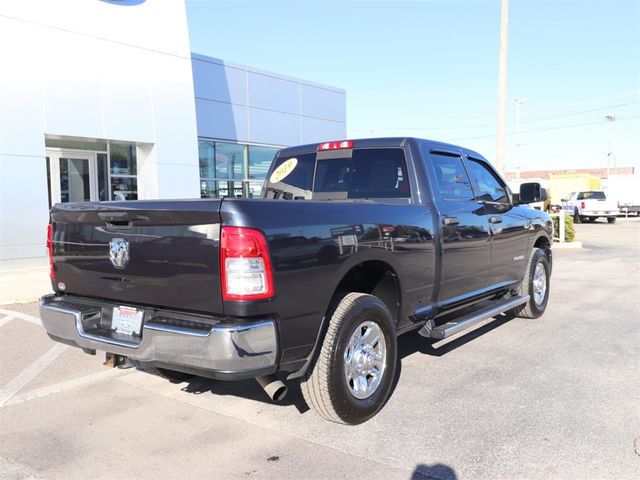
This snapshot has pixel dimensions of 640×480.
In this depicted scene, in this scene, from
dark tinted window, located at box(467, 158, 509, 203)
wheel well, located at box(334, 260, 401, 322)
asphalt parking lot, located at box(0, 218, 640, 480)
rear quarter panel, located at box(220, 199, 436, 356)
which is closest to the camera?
rear quarter panel, located at box(220, 199, 436, 356)

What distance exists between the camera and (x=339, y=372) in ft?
11.7

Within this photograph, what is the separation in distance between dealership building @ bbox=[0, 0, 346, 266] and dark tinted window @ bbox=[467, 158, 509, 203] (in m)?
9.10

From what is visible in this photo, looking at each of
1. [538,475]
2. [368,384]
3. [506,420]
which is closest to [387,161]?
[368,384]

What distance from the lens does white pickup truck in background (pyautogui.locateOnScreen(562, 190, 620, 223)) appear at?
3030 cm

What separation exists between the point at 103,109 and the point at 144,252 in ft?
32.8

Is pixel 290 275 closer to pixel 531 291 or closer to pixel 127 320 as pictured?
pixel 127 320

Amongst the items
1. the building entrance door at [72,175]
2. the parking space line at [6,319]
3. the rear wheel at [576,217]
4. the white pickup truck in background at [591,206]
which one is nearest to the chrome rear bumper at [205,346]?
the parking space line at [6,319]

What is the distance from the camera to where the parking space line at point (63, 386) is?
440 cm

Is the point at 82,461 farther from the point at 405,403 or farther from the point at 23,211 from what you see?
the point at 23,211

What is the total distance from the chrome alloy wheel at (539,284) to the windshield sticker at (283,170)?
339 centimetres

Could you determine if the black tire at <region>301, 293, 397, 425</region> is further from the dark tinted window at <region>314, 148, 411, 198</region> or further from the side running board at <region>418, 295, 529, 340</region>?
the dark tinted window at <region>314, 148, 411, 198</region>

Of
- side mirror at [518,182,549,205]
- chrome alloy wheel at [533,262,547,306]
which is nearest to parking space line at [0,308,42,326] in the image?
side mirror at [518,182,549,205]

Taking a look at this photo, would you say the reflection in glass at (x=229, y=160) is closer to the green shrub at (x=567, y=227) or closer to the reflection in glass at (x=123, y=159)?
the reflection in glass at (x=123, y=159)

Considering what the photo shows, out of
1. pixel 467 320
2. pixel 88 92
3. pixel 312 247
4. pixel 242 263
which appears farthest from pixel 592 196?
pixel 242 263
